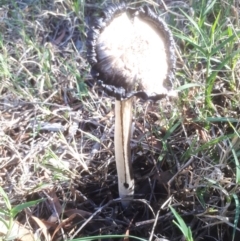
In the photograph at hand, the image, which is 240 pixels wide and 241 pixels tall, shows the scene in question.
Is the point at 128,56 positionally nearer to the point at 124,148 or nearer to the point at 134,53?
A: the point at 134,53

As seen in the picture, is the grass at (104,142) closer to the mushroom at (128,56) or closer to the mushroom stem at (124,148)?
the mushroom stem at (124,148)

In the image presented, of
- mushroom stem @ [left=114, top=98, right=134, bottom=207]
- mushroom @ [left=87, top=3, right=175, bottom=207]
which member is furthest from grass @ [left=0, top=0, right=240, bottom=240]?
mushroom @ [left=87, top=3, right=175, bottom=207]

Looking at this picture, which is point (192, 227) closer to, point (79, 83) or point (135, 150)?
point (135, 150)

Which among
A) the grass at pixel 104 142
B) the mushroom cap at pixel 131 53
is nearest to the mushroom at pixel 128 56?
the mushroom cap at pixel 131 53

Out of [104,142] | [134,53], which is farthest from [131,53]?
[104,142]

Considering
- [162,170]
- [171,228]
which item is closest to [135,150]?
[162,170]

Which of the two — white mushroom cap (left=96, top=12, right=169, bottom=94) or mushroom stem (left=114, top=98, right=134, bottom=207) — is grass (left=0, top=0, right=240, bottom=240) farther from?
white mushroom cap (left=96, top=12, right=169, bottom=94)
